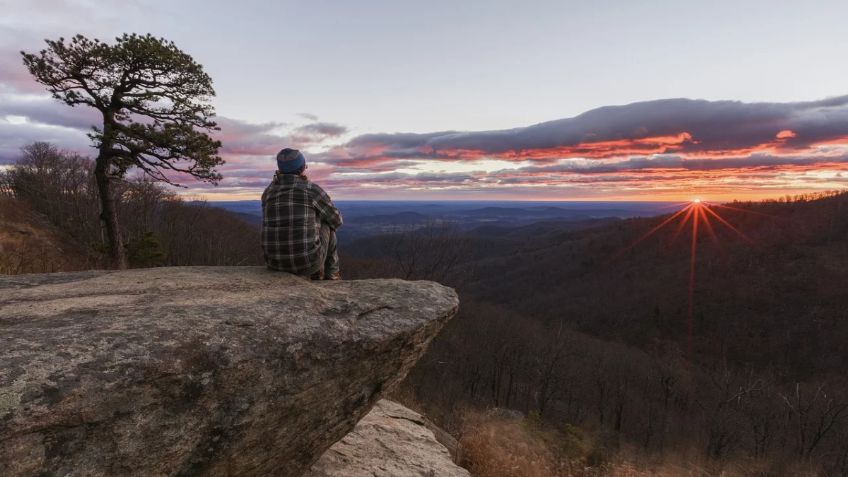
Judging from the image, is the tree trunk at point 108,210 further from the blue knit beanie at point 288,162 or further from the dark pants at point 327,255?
the dark pants at point 327,255

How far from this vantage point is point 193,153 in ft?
50.0

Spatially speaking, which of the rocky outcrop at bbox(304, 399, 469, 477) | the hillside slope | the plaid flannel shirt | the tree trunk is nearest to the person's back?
the plaid flannel shirt

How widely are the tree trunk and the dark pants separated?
42.5 feet

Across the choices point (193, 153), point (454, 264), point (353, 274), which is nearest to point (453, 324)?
point (353, 274)

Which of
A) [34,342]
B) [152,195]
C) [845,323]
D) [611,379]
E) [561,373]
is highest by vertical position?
[152,195]

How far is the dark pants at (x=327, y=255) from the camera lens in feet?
22.1

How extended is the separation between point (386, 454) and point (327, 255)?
403 cm

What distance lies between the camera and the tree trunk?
48.9 feet

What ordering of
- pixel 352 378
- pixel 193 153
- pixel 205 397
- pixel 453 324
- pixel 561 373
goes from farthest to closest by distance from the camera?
pixel 561 373, pixel 453 324, pixel 193 153, pixel 352 378, pixel 205 397

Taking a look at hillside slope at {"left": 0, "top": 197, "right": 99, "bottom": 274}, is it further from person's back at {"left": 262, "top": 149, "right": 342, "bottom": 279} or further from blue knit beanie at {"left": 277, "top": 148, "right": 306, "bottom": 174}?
blue knit beanie at {"left": 277, "top": 148, "right": 306, "bottom": 174}

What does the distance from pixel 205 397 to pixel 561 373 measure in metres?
69.9

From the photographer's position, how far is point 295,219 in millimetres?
6047

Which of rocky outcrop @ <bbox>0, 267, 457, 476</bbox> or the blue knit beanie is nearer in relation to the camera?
rocky outcrop @ <bbox>0, 267, 457, 476</bbox>

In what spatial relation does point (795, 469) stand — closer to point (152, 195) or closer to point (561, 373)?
point (561, 373)
